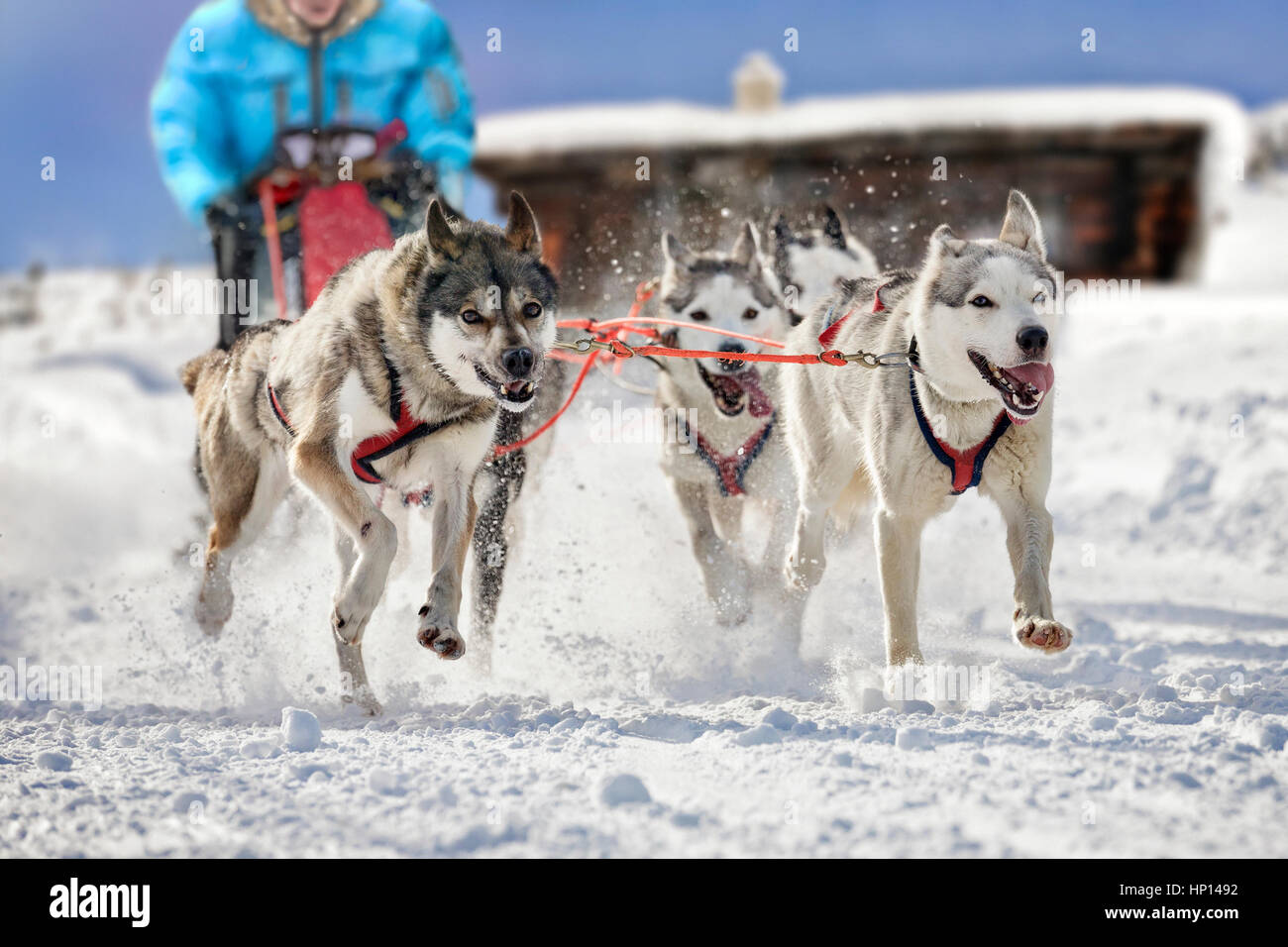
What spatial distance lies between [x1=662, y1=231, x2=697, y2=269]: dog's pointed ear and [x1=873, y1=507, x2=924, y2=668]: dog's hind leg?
165cm

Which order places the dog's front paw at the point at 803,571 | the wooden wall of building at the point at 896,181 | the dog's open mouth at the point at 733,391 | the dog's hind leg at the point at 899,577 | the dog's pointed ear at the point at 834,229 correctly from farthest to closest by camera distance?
the wooden wall of building at the point at 896,181, the dog's pointed ear at the point at 834,229, the dog's open mouth at the point at 733,391, the dog's front paw at the point at 803,571, the dog's hind leg at the point at 899,577

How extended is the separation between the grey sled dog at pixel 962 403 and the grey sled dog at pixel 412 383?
0.88m

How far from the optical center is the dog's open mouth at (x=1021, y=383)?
2.68 metres

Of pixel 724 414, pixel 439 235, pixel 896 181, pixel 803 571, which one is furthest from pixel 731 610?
pixel 896 181

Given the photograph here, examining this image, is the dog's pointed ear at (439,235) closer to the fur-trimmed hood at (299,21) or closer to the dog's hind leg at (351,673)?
the dog's hind leg at (351,673)

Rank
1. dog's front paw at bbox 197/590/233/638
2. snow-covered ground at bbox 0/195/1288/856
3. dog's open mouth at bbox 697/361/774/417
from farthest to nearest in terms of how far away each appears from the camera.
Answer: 1. dog's open mouth at bbox 697/361/774/417
2. dog's front paw at bbox 197/590/233/638
3. snow-covered ground at bbox 0/195/1288/856

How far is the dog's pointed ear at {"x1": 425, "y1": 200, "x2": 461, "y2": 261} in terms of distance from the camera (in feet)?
9.74

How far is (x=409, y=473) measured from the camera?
10.5ft

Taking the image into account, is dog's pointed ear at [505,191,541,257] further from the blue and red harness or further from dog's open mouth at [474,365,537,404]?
the blue and red harness

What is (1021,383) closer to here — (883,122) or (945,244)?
(945,244)

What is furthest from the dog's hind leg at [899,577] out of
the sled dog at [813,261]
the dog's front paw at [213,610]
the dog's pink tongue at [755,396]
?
the dog's front paw at [213,610]

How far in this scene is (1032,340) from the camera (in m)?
2.64

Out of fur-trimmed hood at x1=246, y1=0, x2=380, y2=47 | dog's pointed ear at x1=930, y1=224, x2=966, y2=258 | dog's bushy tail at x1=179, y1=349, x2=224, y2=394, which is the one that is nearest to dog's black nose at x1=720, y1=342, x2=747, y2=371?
dog's pointed ear at x1=930, y1=224, x2=966, y2=258

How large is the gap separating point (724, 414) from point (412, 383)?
1.39 m
